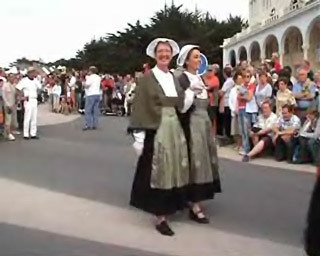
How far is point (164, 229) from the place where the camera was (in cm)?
696

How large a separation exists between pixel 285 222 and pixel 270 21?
54.6 m

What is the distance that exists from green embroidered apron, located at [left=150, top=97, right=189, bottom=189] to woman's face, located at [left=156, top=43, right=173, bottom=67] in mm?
407

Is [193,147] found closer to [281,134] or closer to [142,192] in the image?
[142,192]

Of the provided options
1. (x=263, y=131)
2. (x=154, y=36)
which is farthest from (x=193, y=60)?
(x=154, y=36)

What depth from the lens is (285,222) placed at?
7.47 meters

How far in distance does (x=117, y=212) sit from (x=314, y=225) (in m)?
3.53

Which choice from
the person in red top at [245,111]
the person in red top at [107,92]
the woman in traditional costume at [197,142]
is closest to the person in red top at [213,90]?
the person in red top at [245,111]

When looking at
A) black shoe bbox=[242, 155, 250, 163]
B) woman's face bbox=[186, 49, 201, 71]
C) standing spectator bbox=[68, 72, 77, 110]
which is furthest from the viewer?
standing spectator bbox=[68, 72, 77, 110]

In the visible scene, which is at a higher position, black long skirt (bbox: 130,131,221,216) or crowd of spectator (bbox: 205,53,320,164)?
crowd of spectator (bbox: 205,53,320,164)

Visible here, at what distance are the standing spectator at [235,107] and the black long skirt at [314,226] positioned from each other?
341 inches

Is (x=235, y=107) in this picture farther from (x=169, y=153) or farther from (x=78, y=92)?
(x=78, y=92)

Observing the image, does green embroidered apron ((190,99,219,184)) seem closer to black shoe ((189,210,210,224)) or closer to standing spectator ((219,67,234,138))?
black shoe ((189,210,210,224))

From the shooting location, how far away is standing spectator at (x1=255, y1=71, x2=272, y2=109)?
13.2m

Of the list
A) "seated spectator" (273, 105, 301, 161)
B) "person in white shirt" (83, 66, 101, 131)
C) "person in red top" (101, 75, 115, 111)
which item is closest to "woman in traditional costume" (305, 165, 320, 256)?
"seated spectator" (273, 105, 301, 161)
